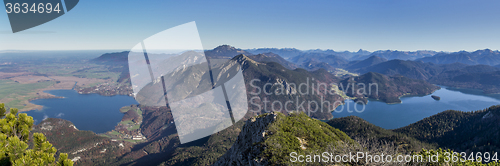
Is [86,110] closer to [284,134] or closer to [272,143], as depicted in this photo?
[284,134]

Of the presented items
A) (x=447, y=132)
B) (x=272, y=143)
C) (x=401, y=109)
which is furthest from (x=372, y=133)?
(x=401, y=109)

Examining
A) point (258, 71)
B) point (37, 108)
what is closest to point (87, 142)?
point (37, 108)

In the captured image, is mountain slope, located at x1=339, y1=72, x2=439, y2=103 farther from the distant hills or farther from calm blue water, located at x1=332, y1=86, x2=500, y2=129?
the distant hills

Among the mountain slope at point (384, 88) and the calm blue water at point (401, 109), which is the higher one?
the mountain slope at point (384, 88)

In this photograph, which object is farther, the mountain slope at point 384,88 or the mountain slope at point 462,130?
the mountain slope at point 384,88

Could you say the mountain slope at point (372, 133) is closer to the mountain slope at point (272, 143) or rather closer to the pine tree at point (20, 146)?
the mountain slope at point (272, 143)

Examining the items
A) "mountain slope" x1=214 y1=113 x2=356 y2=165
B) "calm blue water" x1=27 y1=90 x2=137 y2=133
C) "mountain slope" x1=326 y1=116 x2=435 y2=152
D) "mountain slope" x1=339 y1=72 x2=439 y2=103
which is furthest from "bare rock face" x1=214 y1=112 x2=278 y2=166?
"mountain slope" x1=339 y1=72 x2=439 y2=103

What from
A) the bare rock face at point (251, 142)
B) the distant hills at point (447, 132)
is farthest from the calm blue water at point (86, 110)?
the distant hills at point (447, 132)
